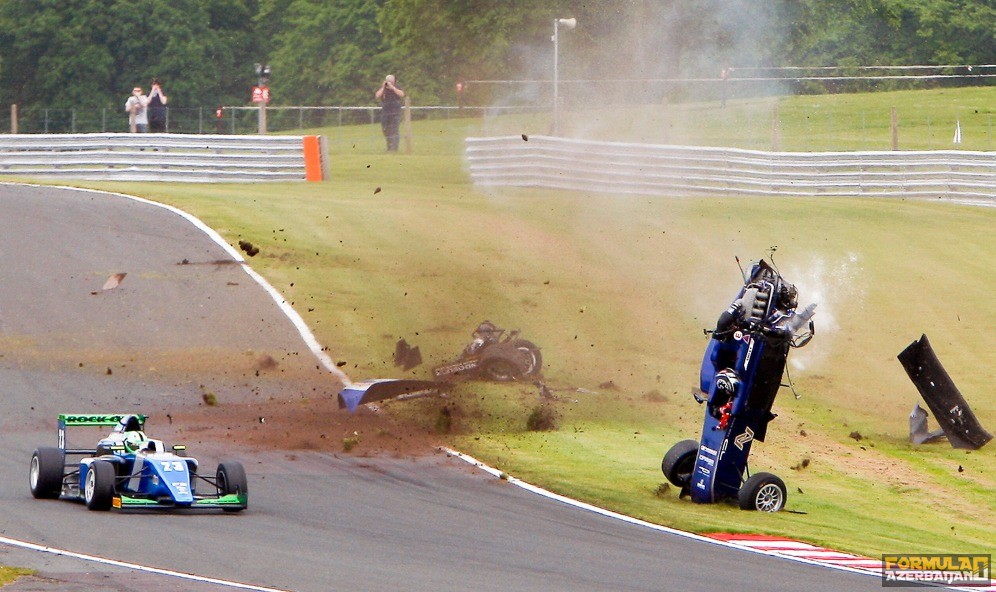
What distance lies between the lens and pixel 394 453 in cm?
1371

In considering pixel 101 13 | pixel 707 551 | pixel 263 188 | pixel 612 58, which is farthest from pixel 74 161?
pixel 101 13

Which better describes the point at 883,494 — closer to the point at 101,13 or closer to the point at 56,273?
the point at 56,273

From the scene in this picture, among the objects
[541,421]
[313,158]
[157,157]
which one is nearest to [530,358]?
[541,421]

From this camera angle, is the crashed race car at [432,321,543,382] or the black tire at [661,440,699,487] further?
the crashed race car at [432,321,543,382]

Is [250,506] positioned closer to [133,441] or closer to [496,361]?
[133,441]

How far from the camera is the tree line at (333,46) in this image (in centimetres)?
5088

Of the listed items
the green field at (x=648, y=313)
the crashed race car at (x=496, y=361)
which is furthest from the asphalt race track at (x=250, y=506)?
the crashed race car at (x=496, y=361)

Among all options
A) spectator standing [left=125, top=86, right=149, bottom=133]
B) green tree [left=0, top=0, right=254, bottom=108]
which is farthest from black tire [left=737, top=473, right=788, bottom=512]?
green tree [left=0, top=0, right=254, bottom=108]

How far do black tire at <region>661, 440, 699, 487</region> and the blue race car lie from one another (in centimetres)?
401

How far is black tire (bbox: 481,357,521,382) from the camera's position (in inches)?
661

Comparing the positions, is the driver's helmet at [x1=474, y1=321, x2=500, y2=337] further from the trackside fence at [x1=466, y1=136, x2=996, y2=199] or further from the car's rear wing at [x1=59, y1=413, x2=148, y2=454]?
the trackside fence at [x1=466, y1=136, x2=996, y2=199]

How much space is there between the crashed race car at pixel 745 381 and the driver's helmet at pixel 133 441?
16.5 feet

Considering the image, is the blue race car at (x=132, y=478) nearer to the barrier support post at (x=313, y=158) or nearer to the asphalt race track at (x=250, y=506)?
the asphalt race track at (x=250, y=506)

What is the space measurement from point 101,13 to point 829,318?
5361 centimetres
